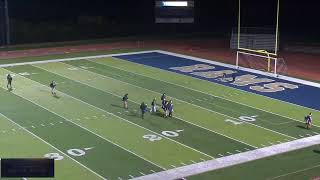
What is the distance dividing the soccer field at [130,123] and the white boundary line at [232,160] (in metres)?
0.24

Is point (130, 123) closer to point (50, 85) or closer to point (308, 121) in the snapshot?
point (50, 85)

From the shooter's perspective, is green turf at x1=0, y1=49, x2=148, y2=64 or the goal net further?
green turf at x1=0, y1=49, x2=148, y2=64

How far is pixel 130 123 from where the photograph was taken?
18.3 metres

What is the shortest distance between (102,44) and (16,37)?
18.3 ft

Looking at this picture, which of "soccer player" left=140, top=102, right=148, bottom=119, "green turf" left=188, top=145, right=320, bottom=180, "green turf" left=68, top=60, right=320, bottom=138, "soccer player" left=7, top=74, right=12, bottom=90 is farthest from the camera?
"soccer player" left=7, top=74, right=12, bottom=90

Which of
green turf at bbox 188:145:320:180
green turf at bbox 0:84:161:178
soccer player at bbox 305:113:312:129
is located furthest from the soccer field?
green turf at bbox 188:145:320:180

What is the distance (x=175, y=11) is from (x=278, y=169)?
21530mm

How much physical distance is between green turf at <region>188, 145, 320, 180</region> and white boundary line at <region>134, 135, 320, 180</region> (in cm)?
24

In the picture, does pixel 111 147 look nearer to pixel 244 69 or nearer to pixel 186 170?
pixel 186 170

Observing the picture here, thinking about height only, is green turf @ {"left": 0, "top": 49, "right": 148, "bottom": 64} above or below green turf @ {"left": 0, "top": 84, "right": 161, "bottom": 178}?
above

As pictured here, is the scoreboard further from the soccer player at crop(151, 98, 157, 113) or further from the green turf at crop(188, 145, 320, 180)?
the green turf at crop(188, 145, 320, 180)

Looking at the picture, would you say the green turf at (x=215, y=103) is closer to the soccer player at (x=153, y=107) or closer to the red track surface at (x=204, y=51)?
the soccer player at (x=153, y=107)

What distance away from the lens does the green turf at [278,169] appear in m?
13.9

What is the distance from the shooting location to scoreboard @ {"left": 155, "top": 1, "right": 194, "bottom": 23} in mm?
34625
